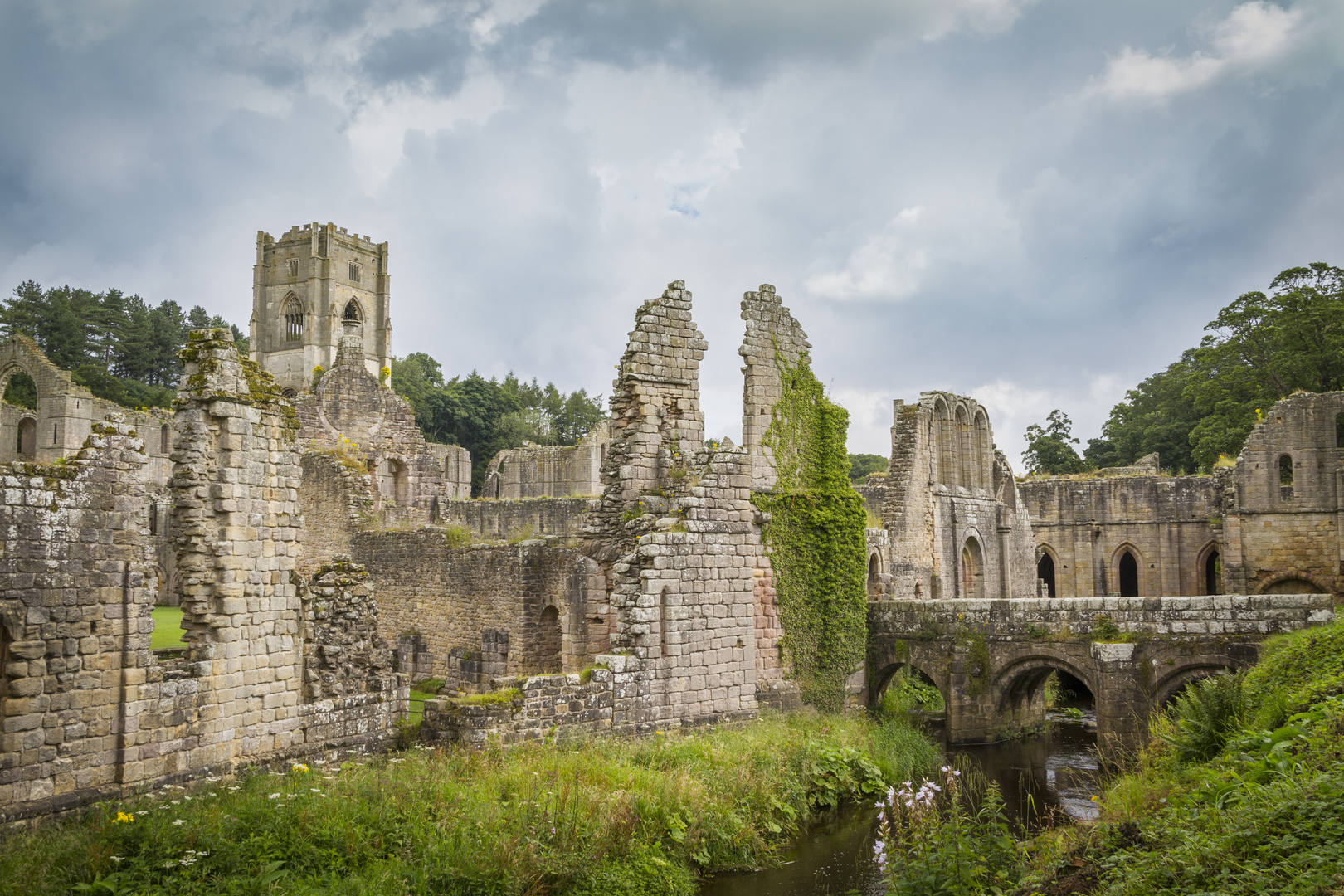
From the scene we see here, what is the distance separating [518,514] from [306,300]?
45404mm

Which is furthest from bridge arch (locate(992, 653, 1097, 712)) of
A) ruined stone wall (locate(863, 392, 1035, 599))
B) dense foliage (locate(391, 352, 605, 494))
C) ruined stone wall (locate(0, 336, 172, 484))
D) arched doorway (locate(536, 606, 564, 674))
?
dense foliage (locate(391, 352, 605, 494))

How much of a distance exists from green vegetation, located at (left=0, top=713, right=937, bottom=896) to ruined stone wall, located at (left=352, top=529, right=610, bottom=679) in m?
3.14

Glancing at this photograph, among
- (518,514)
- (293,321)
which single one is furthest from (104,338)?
(518,514)

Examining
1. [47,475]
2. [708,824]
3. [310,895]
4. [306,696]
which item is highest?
[47,475]

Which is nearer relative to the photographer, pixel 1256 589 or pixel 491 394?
pixel 1256 589

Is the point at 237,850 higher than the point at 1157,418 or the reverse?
the reverse

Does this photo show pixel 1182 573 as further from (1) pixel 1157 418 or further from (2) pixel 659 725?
(2) pixel 659 725

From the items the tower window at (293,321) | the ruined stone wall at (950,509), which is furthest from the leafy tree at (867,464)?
the tower window at (293,321)

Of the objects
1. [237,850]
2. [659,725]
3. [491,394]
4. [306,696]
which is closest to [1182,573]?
[659,725]

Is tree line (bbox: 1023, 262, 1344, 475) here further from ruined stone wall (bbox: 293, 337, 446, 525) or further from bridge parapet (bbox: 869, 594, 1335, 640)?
ruined stone wall (bbox: 293, 337, 446, 525)

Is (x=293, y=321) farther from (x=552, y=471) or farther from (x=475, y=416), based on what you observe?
(x=552, y=471)

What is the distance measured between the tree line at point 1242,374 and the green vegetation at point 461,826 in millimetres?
26213

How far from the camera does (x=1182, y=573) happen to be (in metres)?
34.3

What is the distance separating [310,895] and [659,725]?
19.6ft
